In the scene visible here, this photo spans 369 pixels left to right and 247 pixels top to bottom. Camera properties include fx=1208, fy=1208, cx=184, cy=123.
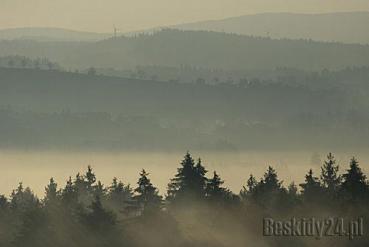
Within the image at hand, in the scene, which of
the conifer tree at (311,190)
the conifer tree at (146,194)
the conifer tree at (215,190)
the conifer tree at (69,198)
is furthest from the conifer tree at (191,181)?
the conifer tree at (69,198)

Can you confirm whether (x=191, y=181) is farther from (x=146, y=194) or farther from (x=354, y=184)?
(x=354, y=184)

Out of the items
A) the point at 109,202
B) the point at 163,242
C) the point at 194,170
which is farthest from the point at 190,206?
the point at 109,202

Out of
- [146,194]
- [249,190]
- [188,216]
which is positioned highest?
[249,190]

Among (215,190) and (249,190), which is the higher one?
Result: (249,190)

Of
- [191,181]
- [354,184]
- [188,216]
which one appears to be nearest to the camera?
[354,184]

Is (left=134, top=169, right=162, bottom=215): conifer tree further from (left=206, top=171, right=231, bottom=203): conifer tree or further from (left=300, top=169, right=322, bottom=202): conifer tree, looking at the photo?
(left=300, top=169, right=322, bottom=202): conifer tree

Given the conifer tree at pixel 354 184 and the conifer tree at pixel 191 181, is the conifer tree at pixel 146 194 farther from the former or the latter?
the conifer tree at pixel 354 184

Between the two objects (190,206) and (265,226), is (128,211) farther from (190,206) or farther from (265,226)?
(265,226)

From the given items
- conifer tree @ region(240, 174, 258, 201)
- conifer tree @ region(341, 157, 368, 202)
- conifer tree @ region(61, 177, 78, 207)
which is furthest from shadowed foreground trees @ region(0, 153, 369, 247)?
conifer tree @ region(240, 174, 258, 201)

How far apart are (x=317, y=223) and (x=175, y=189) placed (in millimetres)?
13729

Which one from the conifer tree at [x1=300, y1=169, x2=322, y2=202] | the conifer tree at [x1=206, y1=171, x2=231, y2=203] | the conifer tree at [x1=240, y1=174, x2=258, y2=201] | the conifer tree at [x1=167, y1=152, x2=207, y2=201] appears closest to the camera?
the conifer tree at [x1=300, y1=169, x2=322, y2=202]

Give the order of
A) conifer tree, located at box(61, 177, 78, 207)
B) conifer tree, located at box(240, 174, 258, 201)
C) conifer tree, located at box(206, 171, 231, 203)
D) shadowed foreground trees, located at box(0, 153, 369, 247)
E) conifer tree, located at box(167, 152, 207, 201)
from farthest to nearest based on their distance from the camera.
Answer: conifer tree, located at box(240, 174, 258, 201) < conifer tree, located at box(61, 177, 78, 207) < conifer tree, located at box(167, 152, 207, 201) < conifer tree, located at box(206, 171, 231, 203) < shadowed foreground trees, located at box(0, 153, 369, 247)

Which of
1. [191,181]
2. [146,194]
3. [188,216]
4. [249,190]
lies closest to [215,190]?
[191,181]

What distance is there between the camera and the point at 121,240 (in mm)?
67562
